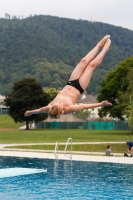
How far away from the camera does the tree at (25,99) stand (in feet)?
239

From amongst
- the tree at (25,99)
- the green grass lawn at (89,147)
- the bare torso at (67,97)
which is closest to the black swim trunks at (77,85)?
the bare torso at (67,97)

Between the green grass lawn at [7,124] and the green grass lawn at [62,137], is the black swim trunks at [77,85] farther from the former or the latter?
the green grass lawn at [7,124]

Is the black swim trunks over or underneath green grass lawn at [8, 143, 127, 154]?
over

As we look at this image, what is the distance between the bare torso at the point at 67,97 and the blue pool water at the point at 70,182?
3.95 metres

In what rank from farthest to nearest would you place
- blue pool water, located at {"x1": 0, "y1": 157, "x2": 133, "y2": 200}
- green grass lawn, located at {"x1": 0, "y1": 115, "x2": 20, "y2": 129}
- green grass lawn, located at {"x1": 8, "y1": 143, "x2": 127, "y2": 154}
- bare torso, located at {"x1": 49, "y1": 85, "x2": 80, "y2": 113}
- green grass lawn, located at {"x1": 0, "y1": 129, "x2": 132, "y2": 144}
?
green grass lawn, located at {"x1": 0, "y1": 115, "x2": 20, "y2": 129}
green grass lawn, located at {"x1": 0, "y1": 129, "x2": 132, "y2": 144}
green grass lawn, located at {"x1": 8, "y1": 143, "x2": 127, "y2": 154}
blue pool water, located at {"x1": 0, "y1": 157, "x2": 133, "y2": 200}
bare torso, located at {"x1": 49, "y1": 85, "x2": 80, "y2": 113}

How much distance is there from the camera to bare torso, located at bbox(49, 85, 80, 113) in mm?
12305

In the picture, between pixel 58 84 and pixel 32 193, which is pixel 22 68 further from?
pixel 32 193

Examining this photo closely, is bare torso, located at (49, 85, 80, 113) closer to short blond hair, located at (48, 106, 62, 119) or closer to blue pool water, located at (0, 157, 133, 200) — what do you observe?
short blond hair, located at (48, 106, 62, 119)

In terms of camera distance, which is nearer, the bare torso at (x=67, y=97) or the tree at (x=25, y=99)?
the bare torso at (x=67, y=97)

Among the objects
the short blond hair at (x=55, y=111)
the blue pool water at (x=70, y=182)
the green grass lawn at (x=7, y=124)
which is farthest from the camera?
the green grass lawn at (x=7, y=124)

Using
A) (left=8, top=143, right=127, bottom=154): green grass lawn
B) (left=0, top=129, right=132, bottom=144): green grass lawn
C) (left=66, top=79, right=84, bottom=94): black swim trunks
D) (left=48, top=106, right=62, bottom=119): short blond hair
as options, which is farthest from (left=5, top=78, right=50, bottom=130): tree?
(left=48, top=106, right=62, bottom=119): short blond hair

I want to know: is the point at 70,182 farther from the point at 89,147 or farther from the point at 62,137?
the point at 62,137

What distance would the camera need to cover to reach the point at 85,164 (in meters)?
23.6

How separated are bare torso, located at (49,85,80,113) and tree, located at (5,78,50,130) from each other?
5934cm
